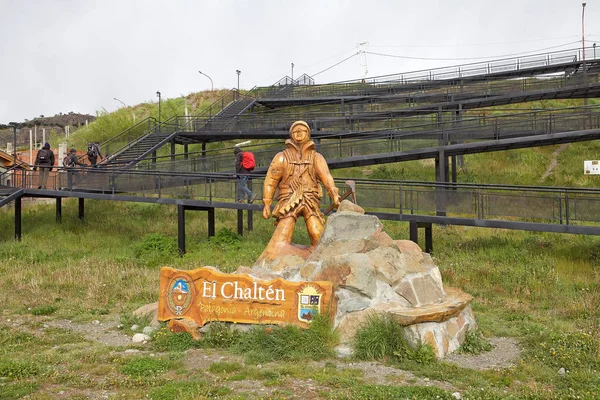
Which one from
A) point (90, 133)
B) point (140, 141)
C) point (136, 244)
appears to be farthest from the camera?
point (90, 133)

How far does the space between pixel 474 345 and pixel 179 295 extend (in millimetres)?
5015

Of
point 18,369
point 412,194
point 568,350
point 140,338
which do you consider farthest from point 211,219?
point 568,350

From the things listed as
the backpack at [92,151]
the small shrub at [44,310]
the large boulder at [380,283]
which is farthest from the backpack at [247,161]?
the backpack at [92,151]

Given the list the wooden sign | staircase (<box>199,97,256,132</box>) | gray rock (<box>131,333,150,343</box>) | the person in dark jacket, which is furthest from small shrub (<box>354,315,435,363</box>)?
staircase (<box>199,97,256,132</box>)

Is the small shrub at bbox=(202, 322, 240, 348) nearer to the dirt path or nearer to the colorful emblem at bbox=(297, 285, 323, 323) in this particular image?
the colorful emblem at bbox=(297, 285, 323, 323)

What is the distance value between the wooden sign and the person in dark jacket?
39.3ft

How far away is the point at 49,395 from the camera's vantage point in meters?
6.22

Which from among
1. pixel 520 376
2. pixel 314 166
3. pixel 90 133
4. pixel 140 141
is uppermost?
pixel 90 133

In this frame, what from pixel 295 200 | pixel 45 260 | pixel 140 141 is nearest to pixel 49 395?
pixel 295 200

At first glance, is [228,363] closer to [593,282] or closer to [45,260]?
[593,282]

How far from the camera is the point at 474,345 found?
8.23 metres

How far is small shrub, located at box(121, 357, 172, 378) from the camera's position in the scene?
7000 millimetres

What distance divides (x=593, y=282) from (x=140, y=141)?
19198 millimetres

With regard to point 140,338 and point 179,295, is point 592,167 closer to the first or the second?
point 179,295
